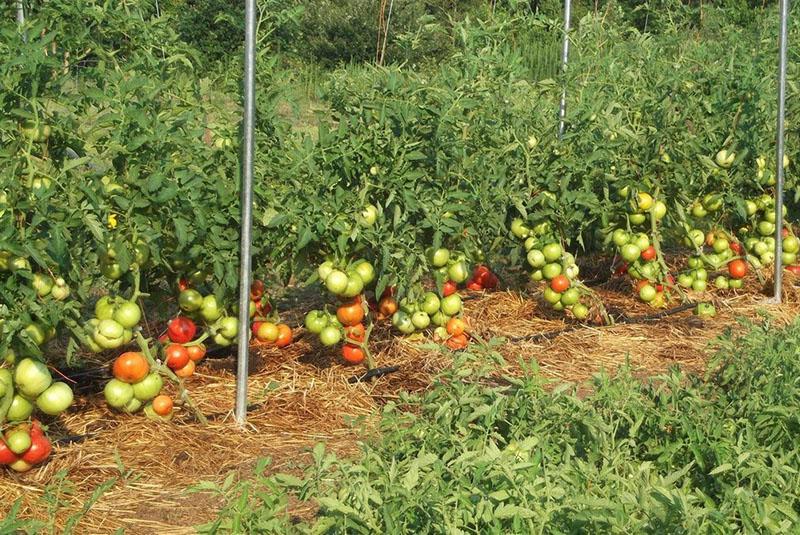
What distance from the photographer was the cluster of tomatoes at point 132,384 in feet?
10.9

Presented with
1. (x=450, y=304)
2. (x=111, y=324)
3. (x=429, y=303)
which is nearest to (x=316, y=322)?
(x=429, y=303)

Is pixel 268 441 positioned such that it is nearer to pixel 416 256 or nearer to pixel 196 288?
pixel 196 288

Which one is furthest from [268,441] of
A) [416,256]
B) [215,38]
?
[215,38]

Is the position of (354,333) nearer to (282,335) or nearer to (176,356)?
(282,335)

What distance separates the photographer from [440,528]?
2113 millimetres

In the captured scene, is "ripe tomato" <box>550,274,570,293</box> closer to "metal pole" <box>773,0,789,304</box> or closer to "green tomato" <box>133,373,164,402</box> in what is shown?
"metal pole" <box>773,0,789,304</box>

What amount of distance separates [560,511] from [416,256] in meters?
1.83

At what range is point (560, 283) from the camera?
4574 mm

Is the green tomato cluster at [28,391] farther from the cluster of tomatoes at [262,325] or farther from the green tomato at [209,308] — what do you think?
A: the cluster of tomatoes at [262,325]

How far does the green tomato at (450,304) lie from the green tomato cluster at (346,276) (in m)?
0.46

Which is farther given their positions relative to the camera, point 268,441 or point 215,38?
point 215,38

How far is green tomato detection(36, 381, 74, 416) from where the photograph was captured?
3.02 meters

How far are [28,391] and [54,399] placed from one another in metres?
0.08

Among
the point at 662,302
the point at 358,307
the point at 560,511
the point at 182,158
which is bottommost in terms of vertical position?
the point at 662,302
